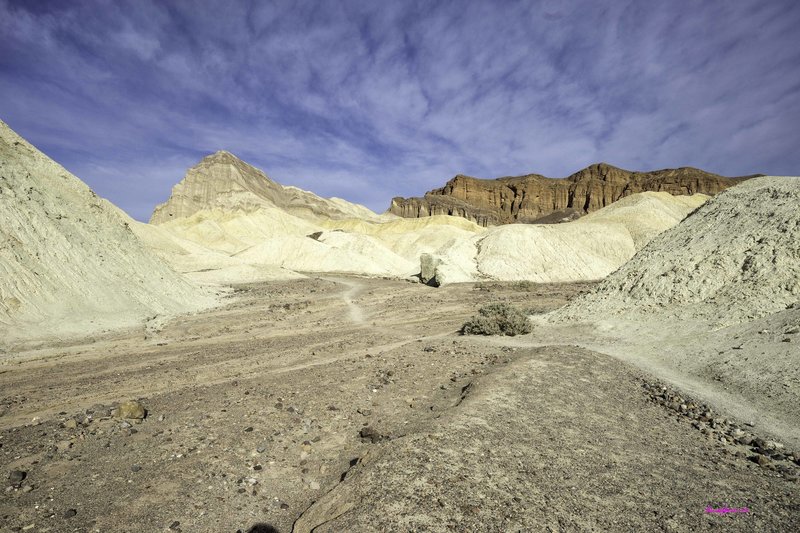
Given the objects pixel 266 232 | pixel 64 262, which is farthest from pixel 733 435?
pixel 266 232

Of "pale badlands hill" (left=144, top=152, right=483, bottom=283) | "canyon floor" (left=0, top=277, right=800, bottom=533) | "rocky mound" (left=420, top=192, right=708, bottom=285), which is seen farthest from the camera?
"pale badlands hill" (left=144, top=152, right=483, bottom=283)

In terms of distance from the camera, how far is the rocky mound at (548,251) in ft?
145

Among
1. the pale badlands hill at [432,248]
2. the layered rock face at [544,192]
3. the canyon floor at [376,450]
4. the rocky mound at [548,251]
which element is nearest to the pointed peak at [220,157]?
the pale badlands hill at [432,248]

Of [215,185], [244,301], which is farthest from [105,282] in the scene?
[215,185]

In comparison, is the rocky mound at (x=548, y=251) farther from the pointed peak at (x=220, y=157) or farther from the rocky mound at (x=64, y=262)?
the pointed peak at (x=220, y=157)

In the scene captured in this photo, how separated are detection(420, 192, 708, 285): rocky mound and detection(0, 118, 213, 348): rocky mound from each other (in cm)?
2446

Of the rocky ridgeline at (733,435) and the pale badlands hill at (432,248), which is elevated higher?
the pale badlands hill at (432,248)

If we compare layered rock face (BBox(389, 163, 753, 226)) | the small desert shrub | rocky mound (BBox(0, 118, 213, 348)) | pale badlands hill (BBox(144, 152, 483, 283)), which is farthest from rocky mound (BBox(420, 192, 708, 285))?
layered rock face (BBox(389, 163, 753, 226))

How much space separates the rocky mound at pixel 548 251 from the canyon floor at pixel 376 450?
29589 millimetres

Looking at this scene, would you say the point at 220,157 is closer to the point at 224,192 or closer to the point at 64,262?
the point at 224,192

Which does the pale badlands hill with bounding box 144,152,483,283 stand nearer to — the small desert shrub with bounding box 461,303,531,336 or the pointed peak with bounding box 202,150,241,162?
the pointed peak with bounding box 202,150,241,162

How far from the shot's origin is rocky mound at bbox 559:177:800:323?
11.4 metres

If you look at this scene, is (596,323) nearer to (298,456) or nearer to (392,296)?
(298,456)

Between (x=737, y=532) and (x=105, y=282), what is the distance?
21.9 metres
